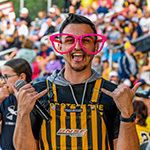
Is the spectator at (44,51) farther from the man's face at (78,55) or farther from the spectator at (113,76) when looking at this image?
the man's face at (78,55)

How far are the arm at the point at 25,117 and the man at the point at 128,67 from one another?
6.05m

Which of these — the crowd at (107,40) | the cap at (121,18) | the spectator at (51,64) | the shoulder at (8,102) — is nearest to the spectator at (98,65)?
the crowd at (107,40)

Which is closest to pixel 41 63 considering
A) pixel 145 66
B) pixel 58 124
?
pixel 145 66

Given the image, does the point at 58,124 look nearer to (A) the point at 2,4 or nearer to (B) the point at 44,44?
(B) the point at 44,44

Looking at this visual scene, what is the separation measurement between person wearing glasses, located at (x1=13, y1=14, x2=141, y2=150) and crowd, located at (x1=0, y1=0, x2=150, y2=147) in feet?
15.3

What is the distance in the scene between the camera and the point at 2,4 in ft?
47.7

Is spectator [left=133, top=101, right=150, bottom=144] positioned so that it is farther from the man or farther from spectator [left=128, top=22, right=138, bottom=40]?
spectator [left=128, top=22, right=138, bottom=40]

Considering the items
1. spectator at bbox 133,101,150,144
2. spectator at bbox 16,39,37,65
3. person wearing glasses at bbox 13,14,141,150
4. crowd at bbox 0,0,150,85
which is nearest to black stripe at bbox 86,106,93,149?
person wearing glasses at bbox 13,14,141,150

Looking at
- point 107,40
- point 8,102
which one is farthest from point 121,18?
point 8,102

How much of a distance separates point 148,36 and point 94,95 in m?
7.69

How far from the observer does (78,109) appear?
2.28m

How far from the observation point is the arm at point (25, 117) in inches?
83.0

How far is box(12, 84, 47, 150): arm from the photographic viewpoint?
2.11 metres

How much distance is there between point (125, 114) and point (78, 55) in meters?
0.59
